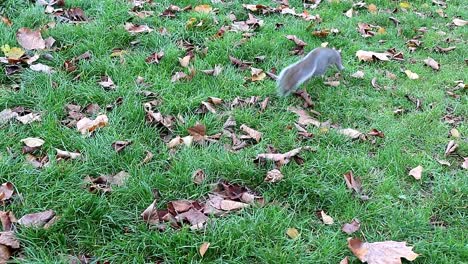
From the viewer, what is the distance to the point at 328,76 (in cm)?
392

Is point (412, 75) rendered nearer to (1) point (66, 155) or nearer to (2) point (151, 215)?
(2) point (151, 215)

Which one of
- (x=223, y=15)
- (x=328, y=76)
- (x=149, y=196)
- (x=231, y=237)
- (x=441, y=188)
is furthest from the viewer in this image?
(x=223, y=15)

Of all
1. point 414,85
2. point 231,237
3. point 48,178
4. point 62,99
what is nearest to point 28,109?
point 62,99

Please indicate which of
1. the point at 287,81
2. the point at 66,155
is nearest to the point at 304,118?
the point at 287,81

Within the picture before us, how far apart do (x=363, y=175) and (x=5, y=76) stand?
228cm

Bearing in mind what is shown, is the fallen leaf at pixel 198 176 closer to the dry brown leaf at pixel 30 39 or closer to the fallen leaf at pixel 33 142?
the fallen leaf at pixel 33 142

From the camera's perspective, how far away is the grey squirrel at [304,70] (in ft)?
11.6

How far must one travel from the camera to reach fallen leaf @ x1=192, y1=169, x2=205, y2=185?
108 inches

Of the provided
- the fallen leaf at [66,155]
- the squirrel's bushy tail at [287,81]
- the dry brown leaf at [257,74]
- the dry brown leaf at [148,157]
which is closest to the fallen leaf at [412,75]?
the squirrel's bushy tail at [287,81]

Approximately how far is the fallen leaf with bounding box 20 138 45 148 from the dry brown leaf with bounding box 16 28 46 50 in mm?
1091

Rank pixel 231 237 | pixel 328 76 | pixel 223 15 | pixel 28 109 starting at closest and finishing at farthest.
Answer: pixel 231 237, pixel 28 109, pixel 328 76, pixel 223 15

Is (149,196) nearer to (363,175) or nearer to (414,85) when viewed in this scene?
(363,175)

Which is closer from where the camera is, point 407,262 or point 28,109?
point 407,262

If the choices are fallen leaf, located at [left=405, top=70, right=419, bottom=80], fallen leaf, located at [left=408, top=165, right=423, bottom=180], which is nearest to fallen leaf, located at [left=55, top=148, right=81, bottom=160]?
fallen leaf, located at [left=408, top=165, right=423, bottom=180]
